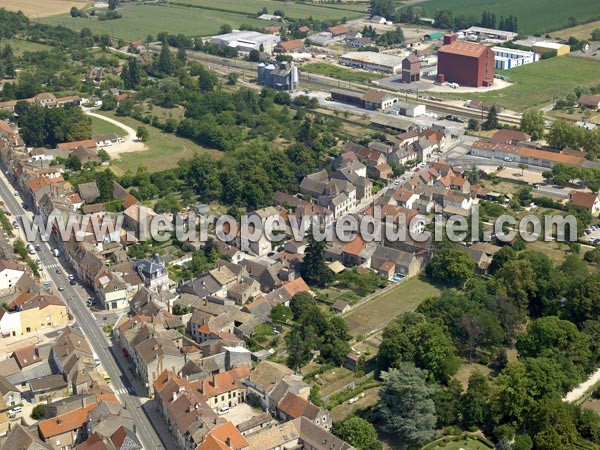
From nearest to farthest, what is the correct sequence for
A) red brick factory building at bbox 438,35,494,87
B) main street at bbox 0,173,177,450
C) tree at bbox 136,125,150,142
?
main street at bbox 0,173,177,450 < tree at bbox 136,125,150,142 < red brick factory building at bbox 438,35,494,87

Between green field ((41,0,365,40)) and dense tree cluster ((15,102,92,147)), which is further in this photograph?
green field ((41,0,365,40))

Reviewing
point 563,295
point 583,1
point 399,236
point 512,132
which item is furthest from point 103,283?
point 583,1

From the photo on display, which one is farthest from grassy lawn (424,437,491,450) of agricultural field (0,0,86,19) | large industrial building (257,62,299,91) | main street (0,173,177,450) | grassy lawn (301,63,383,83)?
agricultural field (0,0,86,19)

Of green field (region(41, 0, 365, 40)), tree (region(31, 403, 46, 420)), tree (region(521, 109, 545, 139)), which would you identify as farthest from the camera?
green field (region(41, 0, 365, 40))

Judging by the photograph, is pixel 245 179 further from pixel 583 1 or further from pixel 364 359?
pixel 583 1

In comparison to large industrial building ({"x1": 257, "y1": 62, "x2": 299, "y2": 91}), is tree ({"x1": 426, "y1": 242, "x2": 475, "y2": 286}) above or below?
below

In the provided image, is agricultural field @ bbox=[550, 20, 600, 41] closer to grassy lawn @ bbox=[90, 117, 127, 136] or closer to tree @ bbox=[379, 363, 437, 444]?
grassy lawn @ bbox=[90, 117, 127, 136]

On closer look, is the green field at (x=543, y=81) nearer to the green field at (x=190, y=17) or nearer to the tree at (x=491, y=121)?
the tree at (x=491, y=121)
